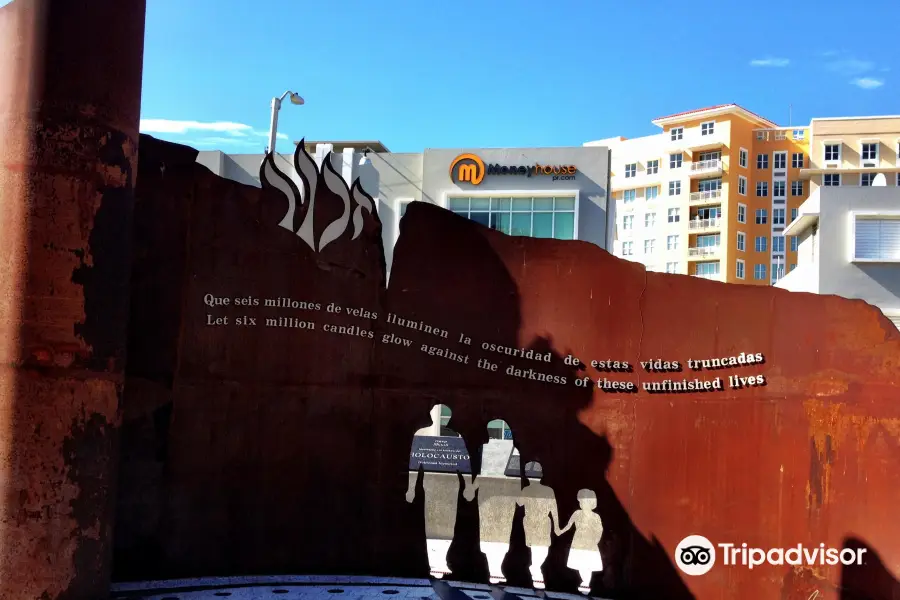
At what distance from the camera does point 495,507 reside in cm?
1352

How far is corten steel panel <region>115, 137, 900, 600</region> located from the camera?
896 centimetres

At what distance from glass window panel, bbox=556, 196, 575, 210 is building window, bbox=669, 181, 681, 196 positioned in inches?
1558

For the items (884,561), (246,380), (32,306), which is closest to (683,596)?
(884,561)

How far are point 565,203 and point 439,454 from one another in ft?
53.2

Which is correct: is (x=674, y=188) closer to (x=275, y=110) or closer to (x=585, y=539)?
(x=275, y=110)

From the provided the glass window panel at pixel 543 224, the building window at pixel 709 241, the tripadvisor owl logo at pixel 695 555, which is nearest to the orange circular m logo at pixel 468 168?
the glass window panel at pixel 543 224

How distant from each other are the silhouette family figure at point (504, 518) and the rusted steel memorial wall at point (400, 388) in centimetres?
9

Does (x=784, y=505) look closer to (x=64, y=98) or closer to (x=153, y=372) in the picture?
(x=153, y=372)

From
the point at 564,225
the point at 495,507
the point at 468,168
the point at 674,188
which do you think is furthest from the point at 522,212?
the point at 674,188

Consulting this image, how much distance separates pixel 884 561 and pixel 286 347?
6.54m

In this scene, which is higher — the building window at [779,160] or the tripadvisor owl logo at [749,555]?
the building window at [779,160]

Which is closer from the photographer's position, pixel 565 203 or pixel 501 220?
pixel 565 203

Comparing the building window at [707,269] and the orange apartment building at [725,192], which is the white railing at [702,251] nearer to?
the orange apartment building at [725,192]

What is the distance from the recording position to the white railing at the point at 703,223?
6569cm
